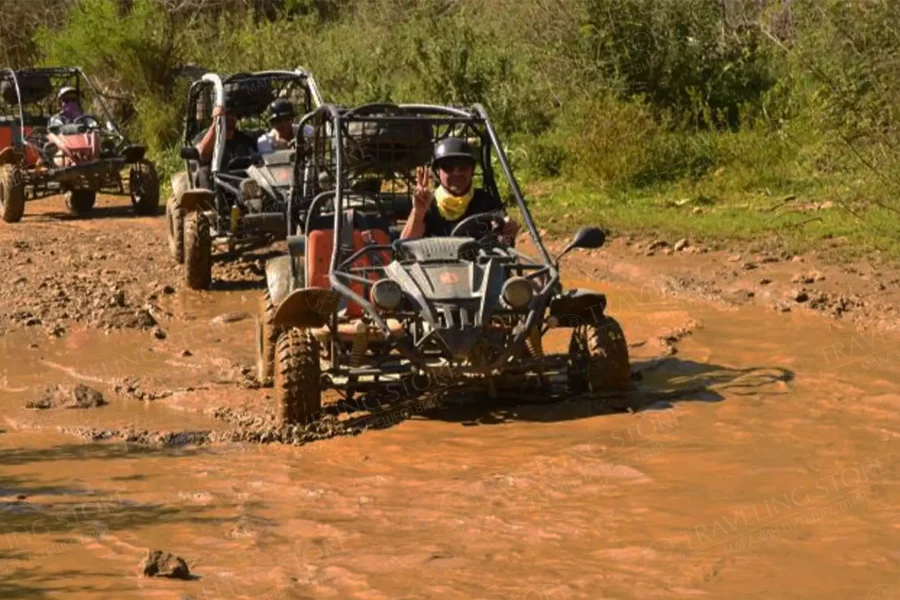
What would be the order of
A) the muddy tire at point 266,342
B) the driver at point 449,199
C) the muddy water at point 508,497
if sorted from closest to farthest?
1. the muddy water at point 508,497
2. the driver at point 449,199
3. the muddy tire at point 266,342

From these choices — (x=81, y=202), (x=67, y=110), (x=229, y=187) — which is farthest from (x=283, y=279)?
(x=81, y=202)

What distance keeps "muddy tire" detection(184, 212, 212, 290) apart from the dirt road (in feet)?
3.79

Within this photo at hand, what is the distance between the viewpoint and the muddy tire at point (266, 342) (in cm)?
841

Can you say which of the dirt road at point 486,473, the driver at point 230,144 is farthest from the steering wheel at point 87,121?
the dirt road at point 486,473

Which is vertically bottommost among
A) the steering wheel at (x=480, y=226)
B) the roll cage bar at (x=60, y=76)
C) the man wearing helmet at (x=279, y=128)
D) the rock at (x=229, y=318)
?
the rock at (x=229, y=318)

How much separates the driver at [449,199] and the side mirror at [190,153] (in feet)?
15.4

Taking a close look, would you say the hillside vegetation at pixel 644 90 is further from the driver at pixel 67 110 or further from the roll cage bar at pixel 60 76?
the driver at pixel 67 110

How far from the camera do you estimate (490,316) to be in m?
7.30

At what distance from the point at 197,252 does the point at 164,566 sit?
23.2 ft

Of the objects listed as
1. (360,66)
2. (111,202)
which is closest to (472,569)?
(111,202)

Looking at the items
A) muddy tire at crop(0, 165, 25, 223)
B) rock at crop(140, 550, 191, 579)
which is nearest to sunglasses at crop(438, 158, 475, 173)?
rock at crop(140, 550, 191, 579)

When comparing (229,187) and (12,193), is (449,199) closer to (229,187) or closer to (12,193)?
(229,187)

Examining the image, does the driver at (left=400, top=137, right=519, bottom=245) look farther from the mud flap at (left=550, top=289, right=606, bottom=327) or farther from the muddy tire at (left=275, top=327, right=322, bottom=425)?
the muddy tire at (left=275, top=327, right=322, bottom=425)

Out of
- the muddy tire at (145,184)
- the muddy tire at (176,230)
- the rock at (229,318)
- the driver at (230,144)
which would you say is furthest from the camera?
the muddy tire at (145,184)
